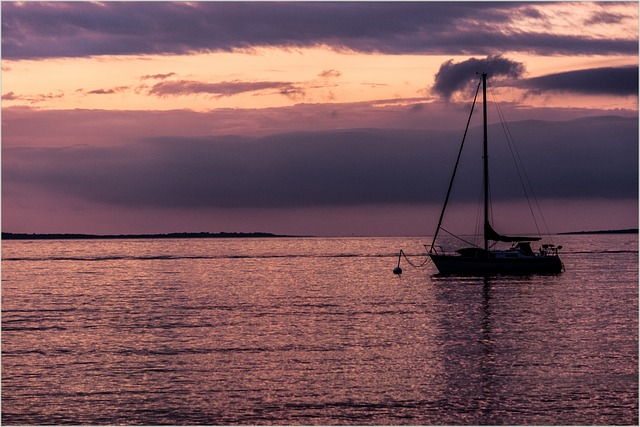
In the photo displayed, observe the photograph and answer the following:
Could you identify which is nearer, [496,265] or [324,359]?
[324,359]

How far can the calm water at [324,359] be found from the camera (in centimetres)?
2753

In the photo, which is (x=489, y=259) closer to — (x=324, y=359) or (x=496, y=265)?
(x=496, y=265)

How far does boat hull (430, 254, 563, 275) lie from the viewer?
82.3 meters

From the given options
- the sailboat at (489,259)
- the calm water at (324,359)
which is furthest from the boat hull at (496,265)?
the calm water at (324,359)

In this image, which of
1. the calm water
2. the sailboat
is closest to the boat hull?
the sailboat

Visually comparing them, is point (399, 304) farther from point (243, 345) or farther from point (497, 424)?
point (497, 424)

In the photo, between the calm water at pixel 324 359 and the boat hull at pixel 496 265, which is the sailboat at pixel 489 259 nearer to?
the boat hull at pixel 496 265

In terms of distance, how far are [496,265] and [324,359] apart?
4875 centimetres

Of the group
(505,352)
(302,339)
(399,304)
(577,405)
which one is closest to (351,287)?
(399,304)

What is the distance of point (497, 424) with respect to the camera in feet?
84.6

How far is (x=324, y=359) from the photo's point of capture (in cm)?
3688

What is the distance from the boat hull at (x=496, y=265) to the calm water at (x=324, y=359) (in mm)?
11087

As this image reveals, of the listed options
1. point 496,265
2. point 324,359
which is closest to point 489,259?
point 496,265

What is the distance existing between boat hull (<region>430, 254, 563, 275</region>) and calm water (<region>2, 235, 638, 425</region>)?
36.4ft
